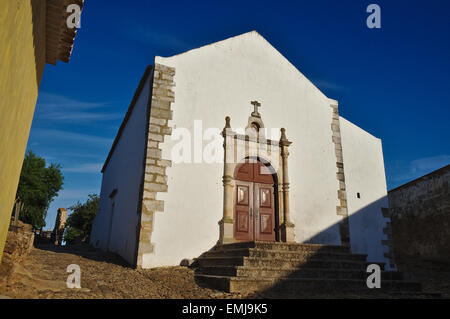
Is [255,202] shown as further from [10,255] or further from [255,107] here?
[10,255]

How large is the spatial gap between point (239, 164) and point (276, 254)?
284cm

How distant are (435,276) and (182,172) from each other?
7.57 m

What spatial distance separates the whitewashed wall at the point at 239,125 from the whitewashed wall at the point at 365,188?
24.9 inches

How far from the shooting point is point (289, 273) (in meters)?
6.02

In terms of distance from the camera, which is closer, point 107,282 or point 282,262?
point 107,282

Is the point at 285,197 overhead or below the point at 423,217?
below

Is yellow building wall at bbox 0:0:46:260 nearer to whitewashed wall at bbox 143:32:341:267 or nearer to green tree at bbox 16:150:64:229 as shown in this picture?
whitewashed wall at bbox 143:32:341:267

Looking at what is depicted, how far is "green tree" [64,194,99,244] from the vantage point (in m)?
24.6

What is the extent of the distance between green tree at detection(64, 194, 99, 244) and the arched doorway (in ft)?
62.5

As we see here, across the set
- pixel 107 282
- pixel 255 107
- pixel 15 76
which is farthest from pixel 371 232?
pixel 15 76

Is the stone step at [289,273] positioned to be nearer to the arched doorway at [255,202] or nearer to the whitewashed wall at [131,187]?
the arched doorway at [255,202]

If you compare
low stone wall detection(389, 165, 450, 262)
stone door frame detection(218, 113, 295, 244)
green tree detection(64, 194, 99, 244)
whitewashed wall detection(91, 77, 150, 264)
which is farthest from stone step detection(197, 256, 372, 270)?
green tree detection(64, 194, 99, 244)

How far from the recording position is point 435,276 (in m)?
9.34
